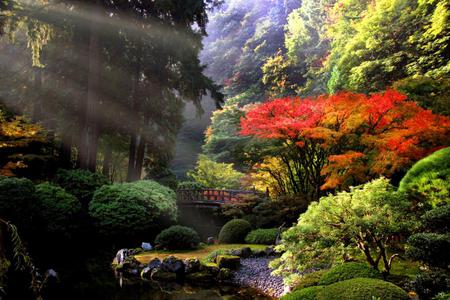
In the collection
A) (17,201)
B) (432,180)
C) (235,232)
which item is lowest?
(235,232)

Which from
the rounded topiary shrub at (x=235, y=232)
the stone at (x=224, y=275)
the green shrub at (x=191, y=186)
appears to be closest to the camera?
the stone at (x=224, y=275)

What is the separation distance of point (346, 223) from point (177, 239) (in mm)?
8733

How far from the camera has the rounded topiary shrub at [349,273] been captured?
5378 mm

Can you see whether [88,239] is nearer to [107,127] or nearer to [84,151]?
[84,151]

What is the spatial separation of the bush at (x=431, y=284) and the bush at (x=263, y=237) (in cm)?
857

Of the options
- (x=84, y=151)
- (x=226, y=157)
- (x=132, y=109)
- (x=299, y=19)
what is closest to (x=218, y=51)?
(x=299, y=19)

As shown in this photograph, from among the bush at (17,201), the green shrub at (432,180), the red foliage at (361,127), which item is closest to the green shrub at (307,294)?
the green shrub at (432,180)

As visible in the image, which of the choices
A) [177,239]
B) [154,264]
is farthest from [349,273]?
[177,239]

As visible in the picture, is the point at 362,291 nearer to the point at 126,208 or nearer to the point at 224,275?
the point at 224,275

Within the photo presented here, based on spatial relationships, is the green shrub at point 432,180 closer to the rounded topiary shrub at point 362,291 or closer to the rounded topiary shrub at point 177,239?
the rounded topiary shrub at point 362,291

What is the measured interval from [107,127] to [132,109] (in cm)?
160

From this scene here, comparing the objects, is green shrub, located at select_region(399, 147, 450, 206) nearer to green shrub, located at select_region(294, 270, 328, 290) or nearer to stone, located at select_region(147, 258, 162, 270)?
green shrub, located at select_region(294, 270, 328, 290)

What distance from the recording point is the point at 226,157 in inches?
1056

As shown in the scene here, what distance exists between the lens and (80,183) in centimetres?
1533
